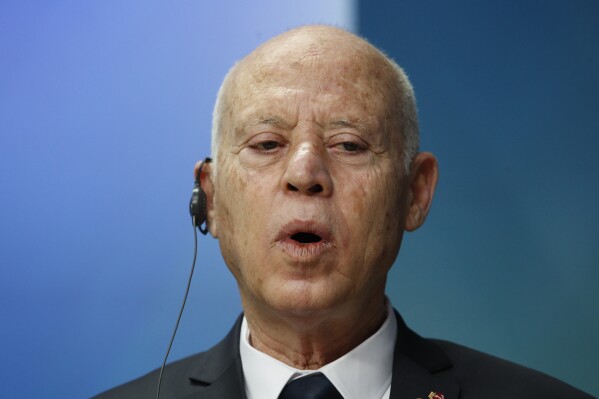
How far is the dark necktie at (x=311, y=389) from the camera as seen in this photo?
96.2 inches

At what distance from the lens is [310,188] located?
7.85 ft

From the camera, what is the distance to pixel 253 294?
8.17ft

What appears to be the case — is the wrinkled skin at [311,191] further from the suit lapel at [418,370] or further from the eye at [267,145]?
the suit lapel at [418,370]

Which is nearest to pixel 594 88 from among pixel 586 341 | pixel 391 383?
pixel 586 341

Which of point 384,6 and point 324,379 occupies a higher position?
point 384,6

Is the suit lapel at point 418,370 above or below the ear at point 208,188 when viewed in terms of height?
below

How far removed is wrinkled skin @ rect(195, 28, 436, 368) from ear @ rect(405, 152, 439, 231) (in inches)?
2.6

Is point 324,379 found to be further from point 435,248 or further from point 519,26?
point 519,26

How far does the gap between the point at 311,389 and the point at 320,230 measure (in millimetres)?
411

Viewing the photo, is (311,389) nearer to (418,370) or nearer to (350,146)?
(418,370)

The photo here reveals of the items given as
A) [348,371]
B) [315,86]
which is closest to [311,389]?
[348,371]

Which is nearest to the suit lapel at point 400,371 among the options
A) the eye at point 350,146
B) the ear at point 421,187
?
the ear at point 421,187

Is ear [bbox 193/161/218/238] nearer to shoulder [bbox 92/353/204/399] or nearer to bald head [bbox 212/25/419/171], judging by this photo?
bald head [bbox 212/25/419/171]

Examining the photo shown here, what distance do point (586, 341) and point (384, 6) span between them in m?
1.33
